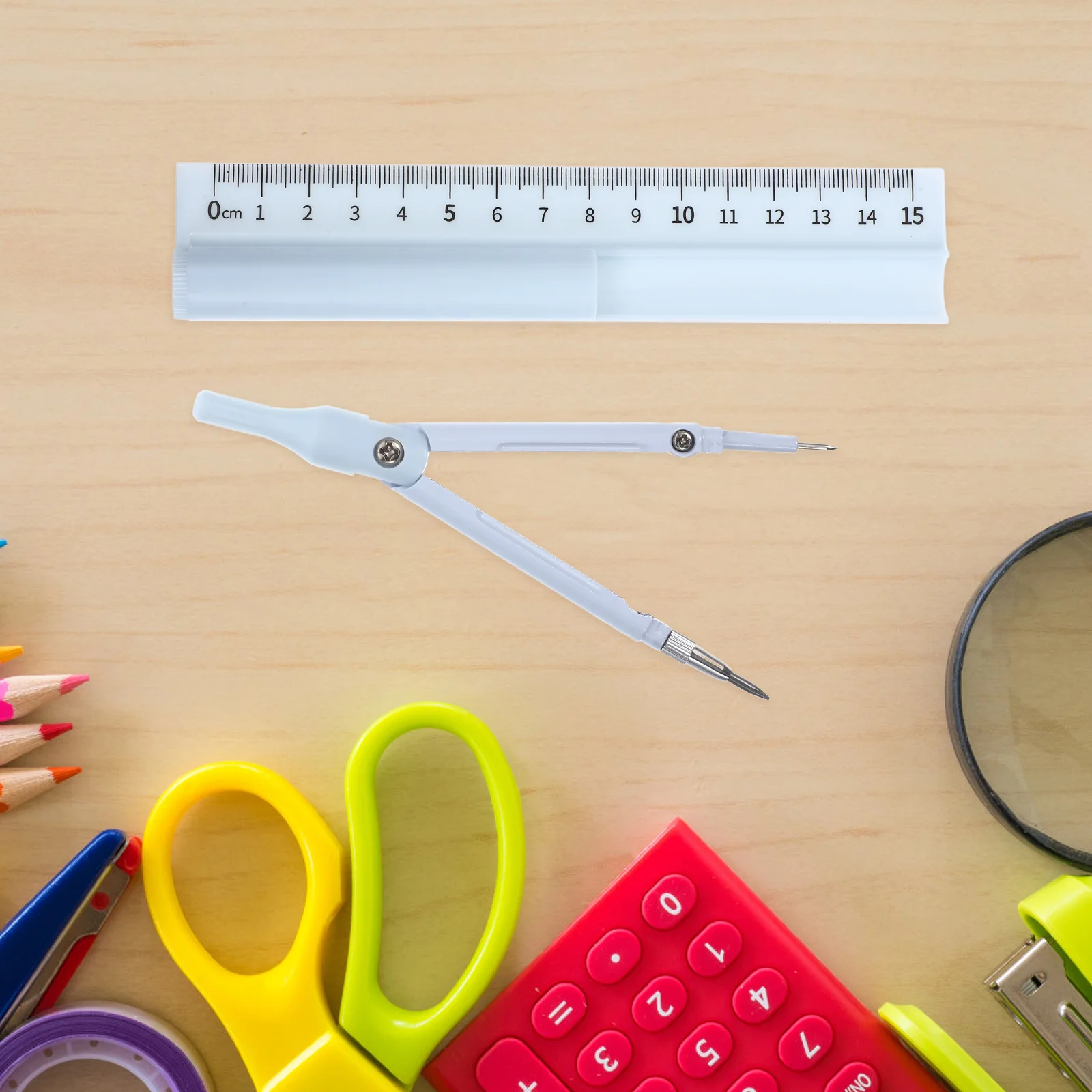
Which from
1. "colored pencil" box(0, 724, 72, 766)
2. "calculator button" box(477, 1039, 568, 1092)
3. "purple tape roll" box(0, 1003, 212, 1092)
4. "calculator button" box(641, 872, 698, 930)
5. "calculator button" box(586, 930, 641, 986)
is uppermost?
"colored pencil" box(0, 724, 72, 766)

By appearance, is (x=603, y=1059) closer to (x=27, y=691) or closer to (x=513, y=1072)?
(x=513, y=1072)

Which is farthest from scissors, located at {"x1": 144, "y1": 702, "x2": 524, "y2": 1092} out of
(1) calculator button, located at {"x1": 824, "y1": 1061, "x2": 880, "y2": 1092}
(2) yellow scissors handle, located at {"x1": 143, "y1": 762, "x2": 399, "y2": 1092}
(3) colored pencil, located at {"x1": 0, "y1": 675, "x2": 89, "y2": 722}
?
(1) calculator button, located at {"x1": 824, "y1": 1061, "x2": 880, "y2": 1092}

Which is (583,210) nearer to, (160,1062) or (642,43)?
(642,43)

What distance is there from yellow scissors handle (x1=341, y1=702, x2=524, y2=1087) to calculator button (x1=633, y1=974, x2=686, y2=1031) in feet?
0.31

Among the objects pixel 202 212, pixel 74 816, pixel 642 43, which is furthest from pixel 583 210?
pixel 74 816

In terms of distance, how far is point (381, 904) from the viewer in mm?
651

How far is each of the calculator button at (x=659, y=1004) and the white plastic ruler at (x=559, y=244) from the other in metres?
0.44

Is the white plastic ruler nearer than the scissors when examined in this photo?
No

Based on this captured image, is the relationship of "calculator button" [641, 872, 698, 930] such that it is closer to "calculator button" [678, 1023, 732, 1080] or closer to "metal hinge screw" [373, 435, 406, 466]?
"calculator button" [678, 1023, 732, 1080]

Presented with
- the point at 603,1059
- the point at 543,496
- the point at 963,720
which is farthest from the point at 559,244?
the point at 603,1059

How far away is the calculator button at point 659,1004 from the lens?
2.12 ft

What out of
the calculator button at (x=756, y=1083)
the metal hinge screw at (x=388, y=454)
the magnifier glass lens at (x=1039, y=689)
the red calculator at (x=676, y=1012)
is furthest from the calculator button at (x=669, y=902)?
the metal hinge screw at (x=388, y=454)

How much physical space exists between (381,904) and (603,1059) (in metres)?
0.17

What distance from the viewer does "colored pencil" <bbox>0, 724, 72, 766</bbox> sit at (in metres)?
0.66
